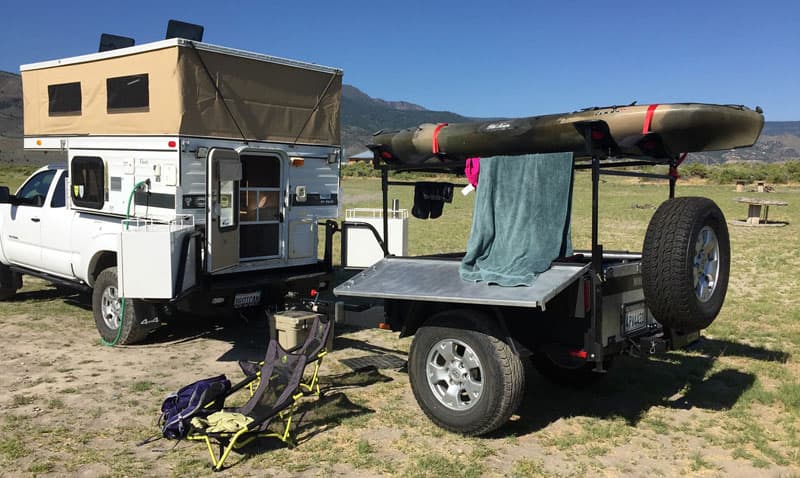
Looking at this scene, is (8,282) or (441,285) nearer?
(441,285)

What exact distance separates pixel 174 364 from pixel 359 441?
2792 mm

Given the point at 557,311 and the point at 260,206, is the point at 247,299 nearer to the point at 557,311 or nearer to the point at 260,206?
the point at 260,206

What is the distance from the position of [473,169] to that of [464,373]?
67.6 inches

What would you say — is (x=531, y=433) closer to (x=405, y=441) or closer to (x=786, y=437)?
(x=405, y=441)

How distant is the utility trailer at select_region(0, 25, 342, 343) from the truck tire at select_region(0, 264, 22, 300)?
26.6 inches

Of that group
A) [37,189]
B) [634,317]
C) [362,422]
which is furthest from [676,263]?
[37,189]

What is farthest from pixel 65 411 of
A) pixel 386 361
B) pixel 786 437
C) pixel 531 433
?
pixel 786 437

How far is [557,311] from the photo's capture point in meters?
5.10

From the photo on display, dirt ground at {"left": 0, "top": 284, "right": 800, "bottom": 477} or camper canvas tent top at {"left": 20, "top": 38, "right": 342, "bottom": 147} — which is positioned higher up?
camper canvas tent top at {"left": 20, "top": 38, "right": 342, "bottom": 147}

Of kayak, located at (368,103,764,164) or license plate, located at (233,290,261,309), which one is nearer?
kayak, located at (368,103,764,164)

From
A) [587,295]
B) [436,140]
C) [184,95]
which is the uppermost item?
[184,95]

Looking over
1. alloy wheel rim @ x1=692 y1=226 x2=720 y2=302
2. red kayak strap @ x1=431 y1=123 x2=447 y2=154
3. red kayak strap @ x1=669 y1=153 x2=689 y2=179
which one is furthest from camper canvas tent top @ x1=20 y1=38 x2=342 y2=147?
alloy wheel rim @ x1=692 y1=226 x2=720 y2=302

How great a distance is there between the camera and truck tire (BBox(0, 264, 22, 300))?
396 inches

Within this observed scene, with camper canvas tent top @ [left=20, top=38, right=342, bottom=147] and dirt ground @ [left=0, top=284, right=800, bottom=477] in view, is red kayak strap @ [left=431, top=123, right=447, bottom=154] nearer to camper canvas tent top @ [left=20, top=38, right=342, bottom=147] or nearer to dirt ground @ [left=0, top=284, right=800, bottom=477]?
dirt ground @ [left=0, top=284, right=800, bottom=477]
